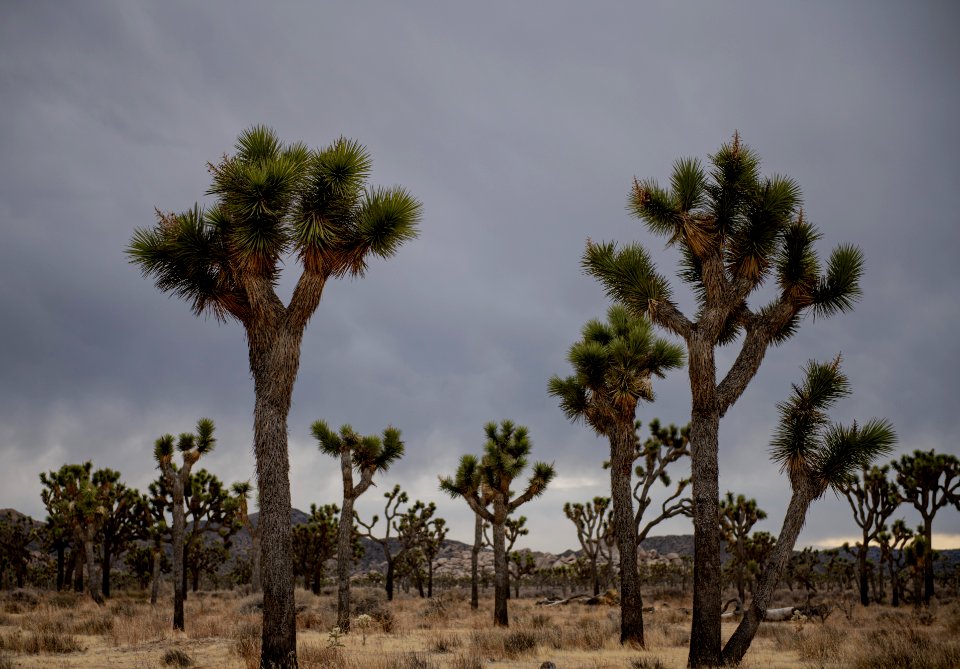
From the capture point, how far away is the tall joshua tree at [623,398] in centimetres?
1767

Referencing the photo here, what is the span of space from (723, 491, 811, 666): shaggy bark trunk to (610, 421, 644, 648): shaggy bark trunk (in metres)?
4.07

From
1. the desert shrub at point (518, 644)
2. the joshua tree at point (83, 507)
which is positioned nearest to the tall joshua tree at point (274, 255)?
the desert shrub at point (518, 644)

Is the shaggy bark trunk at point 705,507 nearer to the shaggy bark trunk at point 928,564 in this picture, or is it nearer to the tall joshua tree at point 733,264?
the tall joshua tree at point 733,264

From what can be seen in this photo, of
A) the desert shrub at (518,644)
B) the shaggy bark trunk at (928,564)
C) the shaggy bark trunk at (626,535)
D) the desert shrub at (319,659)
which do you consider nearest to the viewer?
the desert shrub at (319,659)

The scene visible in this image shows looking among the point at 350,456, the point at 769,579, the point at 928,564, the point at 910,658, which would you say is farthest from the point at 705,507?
the point at 928,564

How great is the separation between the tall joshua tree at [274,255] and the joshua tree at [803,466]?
8.57 metres

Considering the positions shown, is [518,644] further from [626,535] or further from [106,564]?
[106,564]

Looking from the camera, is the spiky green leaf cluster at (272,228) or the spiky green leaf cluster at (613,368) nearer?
the spiky green leaf cluster at (272,228)

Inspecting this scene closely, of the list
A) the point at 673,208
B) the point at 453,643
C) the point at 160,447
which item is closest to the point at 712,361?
the point at 673,208

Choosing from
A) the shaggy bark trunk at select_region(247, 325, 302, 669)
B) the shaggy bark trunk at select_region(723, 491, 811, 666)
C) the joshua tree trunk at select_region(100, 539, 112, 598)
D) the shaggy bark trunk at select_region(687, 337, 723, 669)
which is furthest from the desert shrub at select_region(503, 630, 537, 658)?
the joshua tree trunk at select_region(100, 539, 112, 598)

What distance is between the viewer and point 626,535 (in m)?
18.0

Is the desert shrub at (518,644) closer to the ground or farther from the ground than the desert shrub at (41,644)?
closer to the ground

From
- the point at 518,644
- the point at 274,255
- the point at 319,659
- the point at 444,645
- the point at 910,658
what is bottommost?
the point at 444,645

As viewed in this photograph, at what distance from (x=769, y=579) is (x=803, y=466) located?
7.63ft
